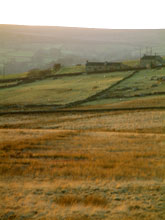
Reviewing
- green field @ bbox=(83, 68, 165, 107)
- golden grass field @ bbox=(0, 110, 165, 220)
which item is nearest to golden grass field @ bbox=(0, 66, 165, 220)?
golden grass field @ bbox=(0, 110, 165, 220)

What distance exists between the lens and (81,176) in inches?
520

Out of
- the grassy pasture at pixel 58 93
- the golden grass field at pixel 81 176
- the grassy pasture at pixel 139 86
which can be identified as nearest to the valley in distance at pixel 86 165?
the golden grass field at pixel 81 176

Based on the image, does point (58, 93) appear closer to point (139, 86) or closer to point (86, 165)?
point (139, 86)

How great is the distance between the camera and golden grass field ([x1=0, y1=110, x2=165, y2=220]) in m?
9.80

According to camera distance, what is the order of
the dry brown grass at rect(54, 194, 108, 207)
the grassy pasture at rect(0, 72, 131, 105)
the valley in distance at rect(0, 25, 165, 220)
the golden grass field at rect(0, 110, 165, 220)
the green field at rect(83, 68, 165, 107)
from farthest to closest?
the grassy pasture at rect(0, 72, 131, 105) → the green field at rect(83, 68, 165, 107) → the dry brown grass at rect(54, 194, 108, 207) → the valley in distance at rect(0, 25, 165, 220) → the golden grass field at rect(0, 110, 165, 220)

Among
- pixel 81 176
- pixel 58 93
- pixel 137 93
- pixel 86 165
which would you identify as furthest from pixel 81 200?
pixel 58 93

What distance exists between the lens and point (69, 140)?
22.2 metres

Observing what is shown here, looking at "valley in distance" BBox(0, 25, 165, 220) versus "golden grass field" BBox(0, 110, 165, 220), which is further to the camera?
"valley in distance" BBox(0, 25, 165, 220)


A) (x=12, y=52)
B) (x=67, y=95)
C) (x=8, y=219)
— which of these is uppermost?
(x=12, y=52)

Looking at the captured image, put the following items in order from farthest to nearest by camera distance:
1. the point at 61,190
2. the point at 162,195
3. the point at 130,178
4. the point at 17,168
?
the point at 17,168 < the point at 130,178 < the point at 61,190 < the point at 162,195

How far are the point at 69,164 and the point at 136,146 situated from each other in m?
6.27

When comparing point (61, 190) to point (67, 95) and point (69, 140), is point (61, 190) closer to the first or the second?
point (69, 140)

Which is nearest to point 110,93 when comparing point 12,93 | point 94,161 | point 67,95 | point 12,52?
point 67,95

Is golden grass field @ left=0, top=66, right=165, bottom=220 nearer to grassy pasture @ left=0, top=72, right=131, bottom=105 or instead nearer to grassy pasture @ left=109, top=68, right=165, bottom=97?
grassy pasture @ left=0, top=72, right=131, bottom=105
